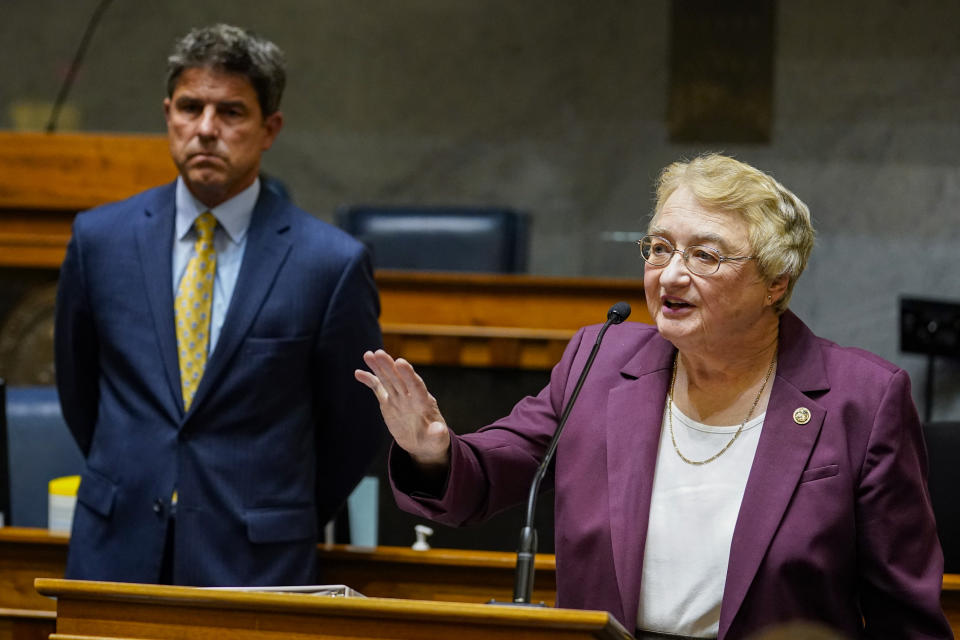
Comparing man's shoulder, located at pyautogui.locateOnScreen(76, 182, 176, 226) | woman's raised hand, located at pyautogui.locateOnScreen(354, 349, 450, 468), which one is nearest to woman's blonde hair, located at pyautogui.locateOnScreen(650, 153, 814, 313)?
woman's raised hand, located at pyautogui.locateOnScreen(354, 349, 450, 468)

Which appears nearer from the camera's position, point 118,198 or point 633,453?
point 633,453

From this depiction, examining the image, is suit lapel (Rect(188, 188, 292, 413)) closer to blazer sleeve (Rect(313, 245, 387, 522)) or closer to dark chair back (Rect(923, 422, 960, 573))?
blazer sleeve (Rect(313, 245, 387, 522))

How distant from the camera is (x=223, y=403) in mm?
2215

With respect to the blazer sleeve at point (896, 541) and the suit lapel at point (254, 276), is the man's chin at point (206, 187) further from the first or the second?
the blazer sleeve at point (896, 541)

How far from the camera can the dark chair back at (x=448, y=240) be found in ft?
15.1

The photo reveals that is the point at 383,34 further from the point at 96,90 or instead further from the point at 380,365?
the point at 380,365

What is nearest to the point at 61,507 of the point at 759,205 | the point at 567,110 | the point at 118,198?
the point at 759,205

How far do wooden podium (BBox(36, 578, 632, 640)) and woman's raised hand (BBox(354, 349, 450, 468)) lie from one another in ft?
1.07

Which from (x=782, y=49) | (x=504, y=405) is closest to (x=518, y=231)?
(x=504, y=405)

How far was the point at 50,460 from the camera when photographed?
2.80 m

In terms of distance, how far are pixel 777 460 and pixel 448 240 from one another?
302 cm

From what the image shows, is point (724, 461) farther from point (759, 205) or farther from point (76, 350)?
point (76, 350)

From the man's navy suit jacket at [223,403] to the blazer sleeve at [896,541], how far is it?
1.01m

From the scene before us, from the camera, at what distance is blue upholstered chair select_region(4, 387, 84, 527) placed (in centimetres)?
273
